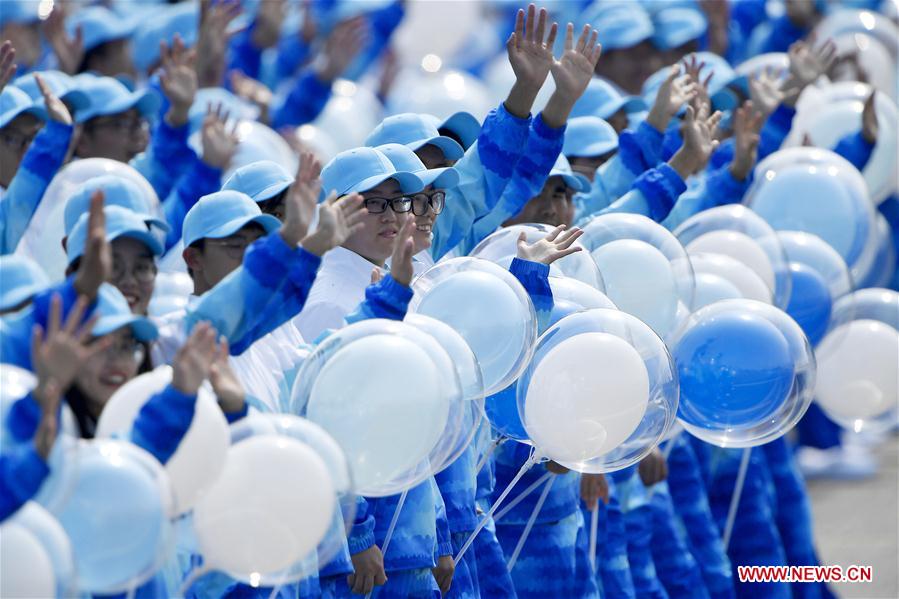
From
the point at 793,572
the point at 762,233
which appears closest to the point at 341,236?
the point at 762,233

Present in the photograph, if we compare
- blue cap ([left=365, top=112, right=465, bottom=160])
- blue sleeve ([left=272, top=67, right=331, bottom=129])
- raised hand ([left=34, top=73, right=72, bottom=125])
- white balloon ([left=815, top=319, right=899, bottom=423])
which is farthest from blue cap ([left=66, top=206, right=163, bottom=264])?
blue sleeve ([left=272, top=67, right=331, bottom=129])

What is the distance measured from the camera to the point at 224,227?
500 centimetres

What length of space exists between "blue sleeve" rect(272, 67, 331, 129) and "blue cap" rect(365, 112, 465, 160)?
181 inches

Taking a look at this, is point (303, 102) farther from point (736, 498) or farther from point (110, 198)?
point (110, 198)

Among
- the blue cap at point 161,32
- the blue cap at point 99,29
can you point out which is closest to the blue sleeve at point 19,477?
the blue cap at point 99,29

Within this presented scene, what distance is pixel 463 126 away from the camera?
6477mm

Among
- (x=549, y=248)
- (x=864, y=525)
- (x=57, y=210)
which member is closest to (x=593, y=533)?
(x=549, y=248)

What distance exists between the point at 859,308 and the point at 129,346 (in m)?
3.53

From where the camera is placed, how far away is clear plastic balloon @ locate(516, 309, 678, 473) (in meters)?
4.77

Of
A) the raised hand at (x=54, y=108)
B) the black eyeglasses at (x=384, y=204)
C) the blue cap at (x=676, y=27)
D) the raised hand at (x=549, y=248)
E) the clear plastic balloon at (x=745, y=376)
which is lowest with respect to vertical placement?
the blue cap at (x=676, y=27)

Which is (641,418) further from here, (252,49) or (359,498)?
(252,49)

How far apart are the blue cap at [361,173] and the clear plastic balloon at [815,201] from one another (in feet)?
7.89

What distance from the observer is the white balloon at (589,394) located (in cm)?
476

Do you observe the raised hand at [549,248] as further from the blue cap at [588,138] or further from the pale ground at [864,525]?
the pale ground at [864,525]
